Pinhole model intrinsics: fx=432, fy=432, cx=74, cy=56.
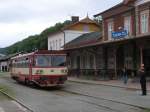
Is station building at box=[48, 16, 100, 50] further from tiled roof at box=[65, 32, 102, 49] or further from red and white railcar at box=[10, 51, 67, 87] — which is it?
red and white railcar at box=[10, 51, 67, 87]

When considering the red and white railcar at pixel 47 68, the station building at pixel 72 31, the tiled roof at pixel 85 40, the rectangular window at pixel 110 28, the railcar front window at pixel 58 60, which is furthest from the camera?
the station building at pixel 72 31

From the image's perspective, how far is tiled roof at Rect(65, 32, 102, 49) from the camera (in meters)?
49.6

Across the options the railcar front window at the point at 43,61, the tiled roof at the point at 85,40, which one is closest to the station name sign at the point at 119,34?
the tiled roof at the point at 85,40

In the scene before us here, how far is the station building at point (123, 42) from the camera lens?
123 ft

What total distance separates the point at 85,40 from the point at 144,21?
56.0 ft

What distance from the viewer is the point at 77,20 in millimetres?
69250

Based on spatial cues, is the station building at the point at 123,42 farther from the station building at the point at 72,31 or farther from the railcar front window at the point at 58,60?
the station building at the point at 72,31

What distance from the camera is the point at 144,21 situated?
124 feet

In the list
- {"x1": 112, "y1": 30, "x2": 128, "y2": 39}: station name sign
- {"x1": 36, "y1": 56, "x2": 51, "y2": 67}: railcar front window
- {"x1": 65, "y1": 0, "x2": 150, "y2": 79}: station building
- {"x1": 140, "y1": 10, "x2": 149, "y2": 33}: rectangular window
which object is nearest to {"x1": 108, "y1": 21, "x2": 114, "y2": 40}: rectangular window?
{"x1": 65, "y1": 0, "x2": 150, "y2": 79}: station building

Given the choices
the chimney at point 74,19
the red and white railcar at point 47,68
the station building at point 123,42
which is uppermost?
the chimney at point 74,19

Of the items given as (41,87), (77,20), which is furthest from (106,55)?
(77,20)

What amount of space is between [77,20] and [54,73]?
39057mm

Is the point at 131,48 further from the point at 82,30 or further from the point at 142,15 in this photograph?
the point at 82,30

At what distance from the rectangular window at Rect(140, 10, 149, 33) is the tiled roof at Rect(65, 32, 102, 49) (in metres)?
10.4
